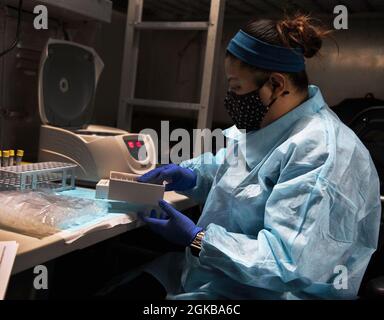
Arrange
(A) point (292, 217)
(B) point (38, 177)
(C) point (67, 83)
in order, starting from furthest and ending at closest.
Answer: (C) point (67, 83) → (B) point (38, 177) → (A) point (292, 217)

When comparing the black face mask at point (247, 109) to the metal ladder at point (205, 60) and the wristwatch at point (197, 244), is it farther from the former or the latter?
→ the metal ladder at point (205, 60)

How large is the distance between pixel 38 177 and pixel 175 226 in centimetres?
49

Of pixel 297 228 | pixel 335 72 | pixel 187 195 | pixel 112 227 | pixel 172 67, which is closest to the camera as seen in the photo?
pixel 297 228

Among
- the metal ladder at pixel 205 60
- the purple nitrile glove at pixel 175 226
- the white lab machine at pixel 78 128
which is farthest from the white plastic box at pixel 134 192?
the metal ladder at pixel 205 60

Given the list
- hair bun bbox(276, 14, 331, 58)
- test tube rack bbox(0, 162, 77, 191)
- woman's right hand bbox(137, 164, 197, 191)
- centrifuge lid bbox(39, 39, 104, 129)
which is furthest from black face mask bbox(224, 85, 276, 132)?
centrifuge lid bbox(39, 39, 104, 129)

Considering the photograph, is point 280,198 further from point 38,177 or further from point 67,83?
point 67,83

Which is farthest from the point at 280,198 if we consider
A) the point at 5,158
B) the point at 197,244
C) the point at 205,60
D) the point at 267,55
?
the point at 205,60

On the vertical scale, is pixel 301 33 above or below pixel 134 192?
above

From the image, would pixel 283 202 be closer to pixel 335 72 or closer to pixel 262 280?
pixel 262 280

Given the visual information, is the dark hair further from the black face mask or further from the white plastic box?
the white plastic box

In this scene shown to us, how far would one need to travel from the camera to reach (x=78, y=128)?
5.36 feet

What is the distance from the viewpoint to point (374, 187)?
1035mm

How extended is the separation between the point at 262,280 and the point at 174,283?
0.40 metres

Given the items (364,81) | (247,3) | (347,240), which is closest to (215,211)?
(347,240)
